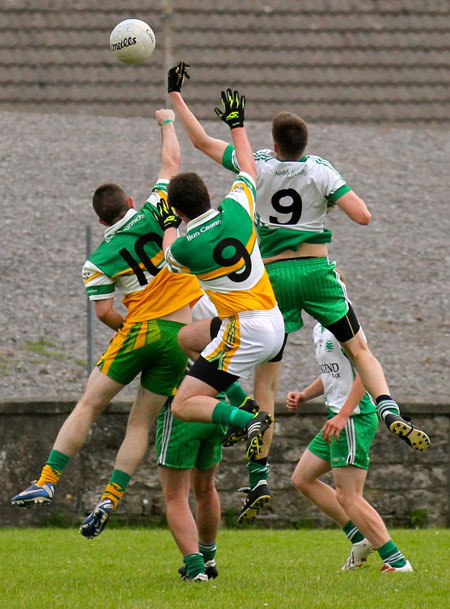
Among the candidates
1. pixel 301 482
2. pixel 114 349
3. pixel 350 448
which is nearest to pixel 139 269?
pixel 114 349

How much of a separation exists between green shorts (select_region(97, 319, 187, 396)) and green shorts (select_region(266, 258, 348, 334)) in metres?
0.79

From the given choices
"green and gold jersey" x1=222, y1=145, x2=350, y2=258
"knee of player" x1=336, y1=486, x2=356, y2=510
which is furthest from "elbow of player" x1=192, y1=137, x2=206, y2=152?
"knee of player" x1=336, y1=486, x2=356, y2=510

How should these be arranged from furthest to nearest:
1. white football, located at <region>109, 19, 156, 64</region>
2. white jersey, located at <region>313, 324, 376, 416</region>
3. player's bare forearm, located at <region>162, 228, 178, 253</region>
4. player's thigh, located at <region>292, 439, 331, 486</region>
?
player's thigh, located at <region>292, 439, 331, 486</region>
white jersey, located at <region>313, 324, 376, 416</region>
white football, located at <region>109, 19, 156, 64</region>
player's bare forearm, located at <region>162, 228, 178, 253</region>

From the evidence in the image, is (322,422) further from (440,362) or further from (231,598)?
(231,598)

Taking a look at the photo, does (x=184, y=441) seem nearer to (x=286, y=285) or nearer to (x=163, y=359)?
(x=163, y=359)

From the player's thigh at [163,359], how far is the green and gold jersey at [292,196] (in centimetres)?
91

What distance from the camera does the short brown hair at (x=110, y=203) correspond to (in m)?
8.74

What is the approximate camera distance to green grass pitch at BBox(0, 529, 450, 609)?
23.9 ft

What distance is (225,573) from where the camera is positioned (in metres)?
9.21

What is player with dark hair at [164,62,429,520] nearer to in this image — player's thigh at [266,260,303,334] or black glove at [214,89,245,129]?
player's thigh at [266,260,303,334]

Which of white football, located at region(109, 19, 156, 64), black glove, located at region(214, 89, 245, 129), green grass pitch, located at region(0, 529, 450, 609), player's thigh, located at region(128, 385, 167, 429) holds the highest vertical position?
white football, located at region(109, 19, 156, 64)

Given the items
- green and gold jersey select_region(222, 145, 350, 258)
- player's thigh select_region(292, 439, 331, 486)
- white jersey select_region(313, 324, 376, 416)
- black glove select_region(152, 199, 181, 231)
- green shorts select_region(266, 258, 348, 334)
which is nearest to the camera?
black glove select_region(152, 199, 181, 231)

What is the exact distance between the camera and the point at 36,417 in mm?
12516

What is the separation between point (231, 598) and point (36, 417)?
548cm
